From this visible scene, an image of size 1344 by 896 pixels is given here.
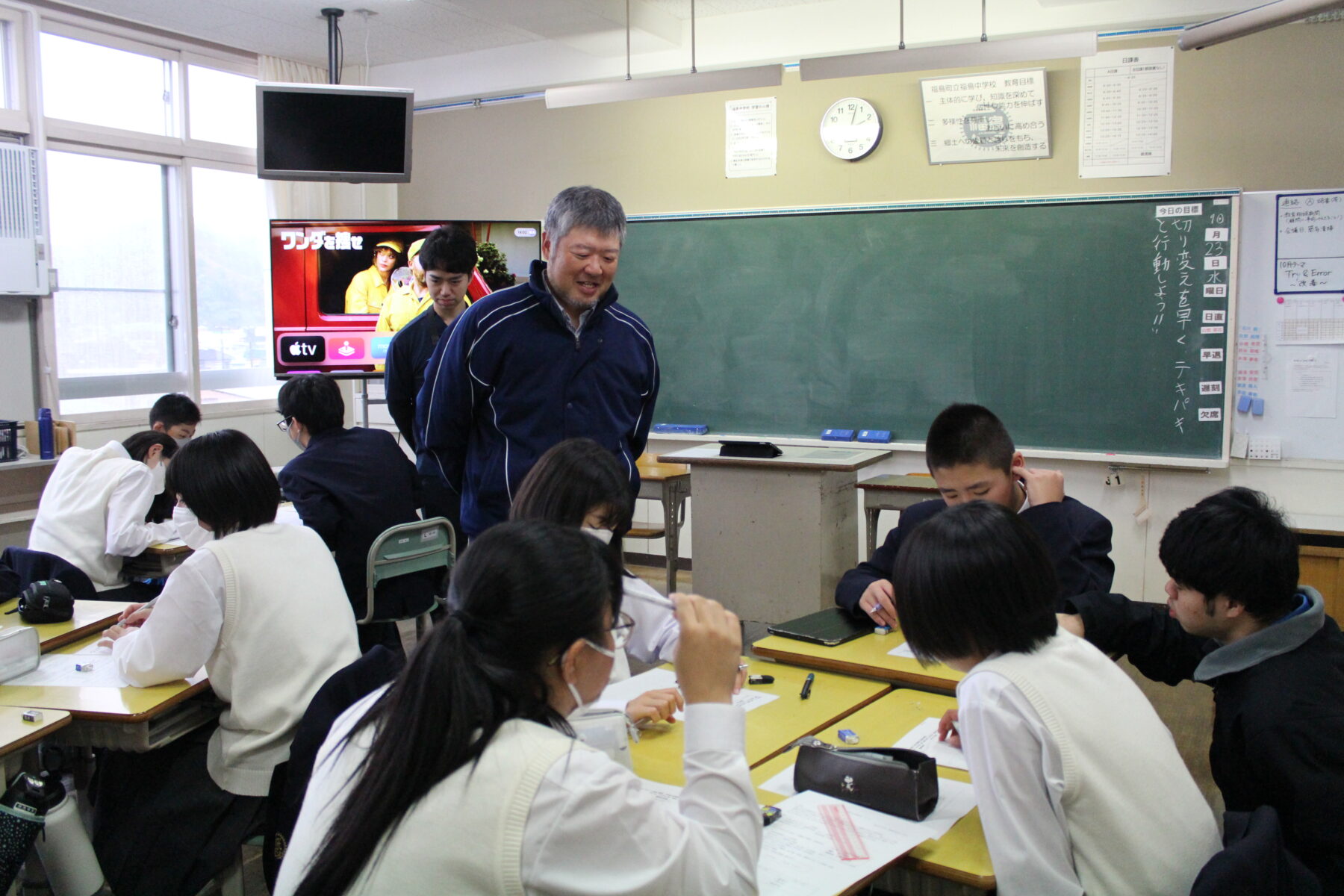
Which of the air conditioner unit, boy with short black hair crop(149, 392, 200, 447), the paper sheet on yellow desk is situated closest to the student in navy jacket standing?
the paper sheet on yellow desk

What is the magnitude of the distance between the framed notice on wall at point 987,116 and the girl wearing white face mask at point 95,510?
3951 millimetres

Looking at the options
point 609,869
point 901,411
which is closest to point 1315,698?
point 609,869

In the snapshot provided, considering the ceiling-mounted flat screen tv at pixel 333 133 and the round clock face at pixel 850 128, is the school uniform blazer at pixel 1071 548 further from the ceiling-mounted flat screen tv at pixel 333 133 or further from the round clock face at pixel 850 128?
the ceiling-mounted flat screen tv at pixel 333 133

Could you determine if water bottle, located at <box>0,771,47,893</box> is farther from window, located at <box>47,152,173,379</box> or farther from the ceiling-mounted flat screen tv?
window, located at <box>47,152,173,379</box>

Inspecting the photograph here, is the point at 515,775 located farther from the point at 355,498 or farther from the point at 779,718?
the point at 355,498

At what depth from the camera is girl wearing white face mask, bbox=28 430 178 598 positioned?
3.50 meters

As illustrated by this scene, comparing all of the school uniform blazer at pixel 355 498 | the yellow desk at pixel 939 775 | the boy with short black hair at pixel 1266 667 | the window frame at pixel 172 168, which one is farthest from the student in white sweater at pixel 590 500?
the window frame at pixel 172 168

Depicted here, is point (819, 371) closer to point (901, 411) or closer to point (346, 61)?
point (901, 411)

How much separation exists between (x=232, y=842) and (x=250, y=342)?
200 inches

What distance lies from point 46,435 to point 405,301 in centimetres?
190

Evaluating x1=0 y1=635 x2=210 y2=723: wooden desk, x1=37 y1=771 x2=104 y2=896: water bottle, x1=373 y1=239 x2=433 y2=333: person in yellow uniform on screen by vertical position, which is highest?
x1=373 y1=239 x2=433 y2=333: person in yellow uniform on screen

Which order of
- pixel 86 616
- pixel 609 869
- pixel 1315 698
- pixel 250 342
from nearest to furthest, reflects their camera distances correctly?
pixel 609 869 < pixel 1315 698 < pixel 86 616 < pixel 250 342

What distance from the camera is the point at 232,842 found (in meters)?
2.07

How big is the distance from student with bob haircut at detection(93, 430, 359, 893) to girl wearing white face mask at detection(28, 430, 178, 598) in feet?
4.52
